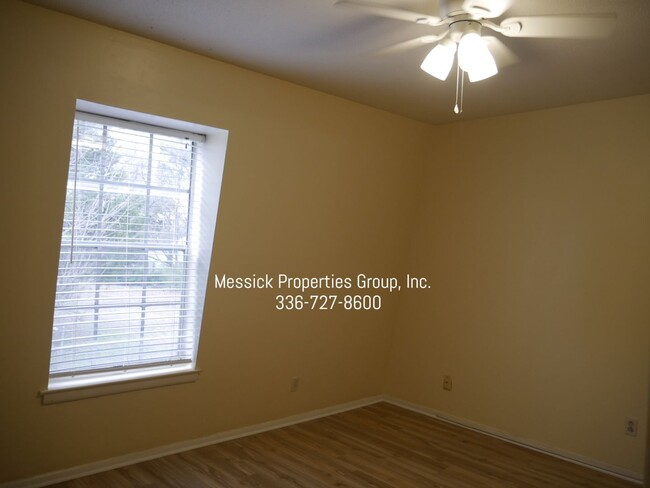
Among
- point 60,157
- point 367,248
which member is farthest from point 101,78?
point 367,248

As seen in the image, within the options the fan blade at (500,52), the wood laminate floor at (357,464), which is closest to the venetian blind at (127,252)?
the wood laminate floor at (357,464)

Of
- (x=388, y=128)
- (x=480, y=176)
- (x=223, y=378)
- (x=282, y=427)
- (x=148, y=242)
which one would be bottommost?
(x=282, y=427)

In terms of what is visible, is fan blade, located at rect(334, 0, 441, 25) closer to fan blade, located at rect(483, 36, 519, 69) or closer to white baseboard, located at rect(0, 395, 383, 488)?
fan blade, located at rect(483, 36, 519, 69)

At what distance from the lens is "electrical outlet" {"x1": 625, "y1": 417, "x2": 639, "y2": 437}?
11.4 feet

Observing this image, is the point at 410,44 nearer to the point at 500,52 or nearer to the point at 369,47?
the point at 369,47

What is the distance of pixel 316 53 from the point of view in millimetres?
3041

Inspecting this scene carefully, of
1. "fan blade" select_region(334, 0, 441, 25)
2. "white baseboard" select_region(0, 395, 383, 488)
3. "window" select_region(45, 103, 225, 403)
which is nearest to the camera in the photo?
"fan blade" select_region(334, 0, 441, 25)

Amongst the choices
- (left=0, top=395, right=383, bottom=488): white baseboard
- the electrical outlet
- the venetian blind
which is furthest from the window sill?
the electrical outlet

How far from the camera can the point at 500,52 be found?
2.81m

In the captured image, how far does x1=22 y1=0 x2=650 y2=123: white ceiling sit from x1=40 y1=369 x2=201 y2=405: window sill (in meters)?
1.94

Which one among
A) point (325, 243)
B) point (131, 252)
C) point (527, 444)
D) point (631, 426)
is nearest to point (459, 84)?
point (325, 243)

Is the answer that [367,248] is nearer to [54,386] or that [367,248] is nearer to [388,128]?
[388,128]

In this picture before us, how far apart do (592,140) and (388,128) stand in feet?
4.86

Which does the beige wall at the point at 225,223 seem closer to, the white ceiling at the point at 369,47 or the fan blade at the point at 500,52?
the white ceiling at the point at 369,47
